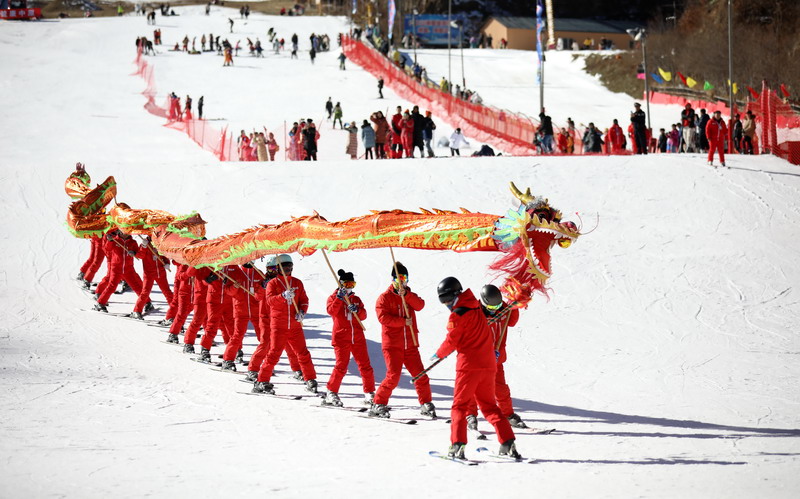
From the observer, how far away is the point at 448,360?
45.2 feet

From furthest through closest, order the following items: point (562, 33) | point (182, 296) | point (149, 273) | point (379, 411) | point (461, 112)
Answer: point (562, 33), point (461, 112), point (149, 273), point (182, 296), point (379, 411)

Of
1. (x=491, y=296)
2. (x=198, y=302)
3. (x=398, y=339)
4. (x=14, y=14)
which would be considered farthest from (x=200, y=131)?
(x=14, y=14)

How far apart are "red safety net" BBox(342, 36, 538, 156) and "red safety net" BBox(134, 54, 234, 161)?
9124 millimetres

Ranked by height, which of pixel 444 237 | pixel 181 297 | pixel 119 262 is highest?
pixel 444 237

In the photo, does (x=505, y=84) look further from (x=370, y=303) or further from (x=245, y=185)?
Result: (x=370, y=303)

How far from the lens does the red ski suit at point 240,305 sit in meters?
13.3

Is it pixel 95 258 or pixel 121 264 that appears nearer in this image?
pixel 121 264

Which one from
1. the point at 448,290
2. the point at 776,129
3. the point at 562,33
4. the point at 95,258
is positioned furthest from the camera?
the point at 562,33

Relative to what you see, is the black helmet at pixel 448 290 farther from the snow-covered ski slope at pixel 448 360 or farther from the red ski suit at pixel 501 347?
the snow-covered ski slope at pixel 448 360

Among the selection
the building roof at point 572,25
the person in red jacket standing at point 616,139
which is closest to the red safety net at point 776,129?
the person in red jacket standing at point 616,139

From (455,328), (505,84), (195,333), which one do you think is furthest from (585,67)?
(455,328)

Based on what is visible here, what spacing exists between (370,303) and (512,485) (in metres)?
9.64

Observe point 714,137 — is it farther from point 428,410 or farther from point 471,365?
point 471,365

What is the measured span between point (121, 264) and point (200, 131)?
21693 millimetres
